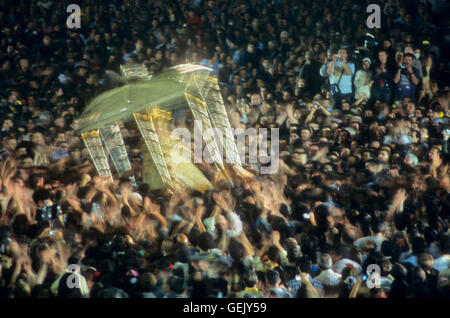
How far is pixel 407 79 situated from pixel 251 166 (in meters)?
3.05

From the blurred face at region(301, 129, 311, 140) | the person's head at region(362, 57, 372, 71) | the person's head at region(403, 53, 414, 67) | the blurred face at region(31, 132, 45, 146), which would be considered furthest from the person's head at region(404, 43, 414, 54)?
the blurred face at region(31, 132, 45, 146)

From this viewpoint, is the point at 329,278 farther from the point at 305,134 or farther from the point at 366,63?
the point at 366,63

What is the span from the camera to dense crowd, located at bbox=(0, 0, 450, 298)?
4113 millimetres

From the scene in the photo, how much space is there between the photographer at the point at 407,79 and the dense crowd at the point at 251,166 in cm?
2

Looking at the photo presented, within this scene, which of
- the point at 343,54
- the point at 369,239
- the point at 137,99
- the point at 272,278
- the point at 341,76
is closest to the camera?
the point at 272,278

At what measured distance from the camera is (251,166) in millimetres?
5938

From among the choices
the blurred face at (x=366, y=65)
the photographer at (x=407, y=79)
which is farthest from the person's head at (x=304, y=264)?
the blurred face at (x=366, y=65)

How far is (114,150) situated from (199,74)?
145cm

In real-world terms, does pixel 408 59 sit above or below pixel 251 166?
above

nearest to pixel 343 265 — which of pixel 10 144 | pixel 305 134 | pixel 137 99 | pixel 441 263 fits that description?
pixel 441 263

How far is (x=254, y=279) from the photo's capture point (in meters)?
4.00

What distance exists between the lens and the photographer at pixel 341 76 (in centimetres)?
770

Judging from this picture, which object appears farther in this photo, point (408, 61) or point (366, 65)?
point (366, 65)

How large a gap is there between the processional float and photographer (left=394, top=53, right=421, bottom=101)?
2619mm
